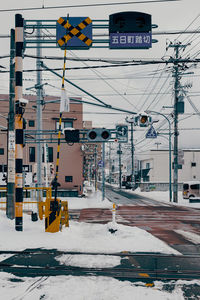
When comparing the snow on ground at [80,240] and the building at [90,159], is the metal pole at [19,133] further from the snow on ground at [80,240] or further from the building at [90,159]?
the building at [90,159]

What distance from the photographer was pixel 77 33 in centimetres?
1039

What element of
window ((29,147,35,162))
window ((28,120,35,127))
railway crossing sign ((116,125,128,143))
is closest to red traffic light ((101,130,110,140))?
railway crossing sign ((116,125,128,143))

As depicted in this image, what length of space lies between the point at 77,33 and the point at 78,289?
28.6ft

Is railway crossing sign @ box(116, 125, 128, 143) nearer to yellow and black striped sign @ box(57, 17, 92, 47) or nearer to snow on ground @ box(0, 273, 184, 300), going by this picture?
yellow and black striped sign @ box(57, 17, 92, 47)

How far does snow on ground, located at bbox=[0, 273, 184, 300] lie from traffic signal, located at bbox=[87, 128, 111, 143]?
869 cm

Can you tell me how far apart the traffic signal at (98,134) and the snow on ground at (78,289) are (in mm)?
8690

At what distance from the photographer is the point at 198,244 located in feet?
31.1

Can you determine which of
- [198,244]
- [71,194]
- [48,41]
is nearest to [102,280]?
[198,244]

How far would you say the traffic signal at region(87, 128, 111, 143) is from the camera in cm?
1382

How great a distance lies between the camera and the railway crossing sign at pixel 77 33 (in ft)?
33.8

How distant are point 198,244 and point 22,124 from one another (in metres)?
7.40

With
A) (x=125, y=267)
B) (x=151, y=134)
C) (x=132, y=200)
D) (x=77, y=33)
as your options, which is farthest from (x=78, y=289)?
(x=132, y=200)

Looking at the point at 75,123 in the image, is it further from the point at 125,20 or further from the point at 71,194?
the point at 125,20

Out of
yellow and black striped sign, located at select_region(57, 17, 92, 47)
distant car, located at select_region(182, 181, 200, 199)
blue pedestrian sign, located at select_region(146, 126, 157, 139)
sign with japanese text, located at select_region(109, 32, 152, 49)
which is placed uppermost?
yellow and black striped sign, located at select_region(57, 17, 92, 47)
